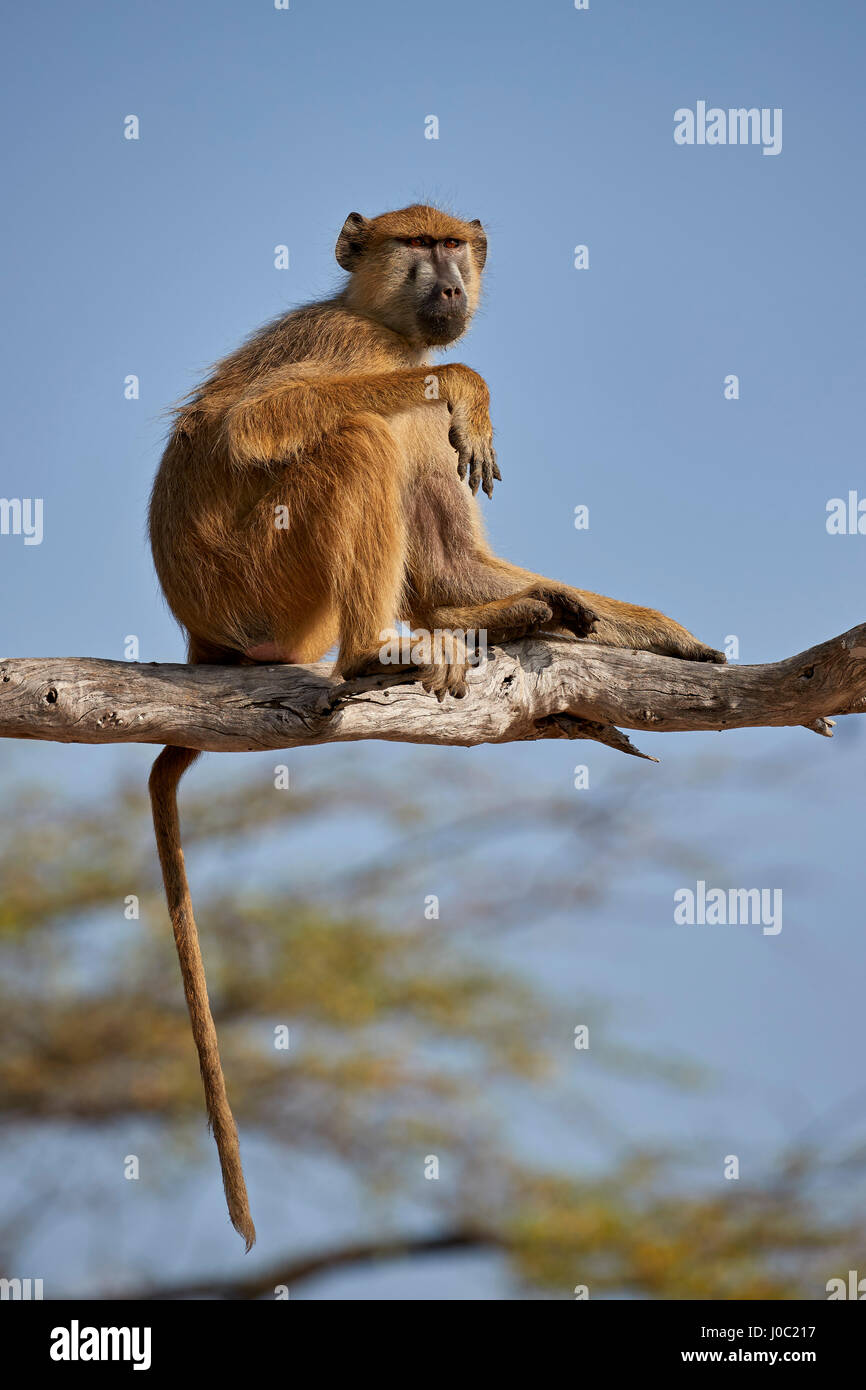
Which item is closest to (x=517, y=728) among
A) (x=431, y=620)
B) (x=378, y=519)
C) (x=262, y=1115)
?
(x=431, y=620)

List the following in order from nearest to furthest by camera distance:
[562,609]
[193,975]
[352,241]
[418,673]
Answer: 1. [418,673]
2. [193,975]
3. [562,609]
4. [352,241]

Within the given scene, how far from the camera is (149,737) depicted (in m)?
5.05

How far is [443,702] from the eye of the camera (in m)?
5.29

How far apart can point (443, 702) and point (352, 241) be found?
7.88ft

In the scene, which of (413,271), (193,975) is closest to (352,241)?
(413,271)

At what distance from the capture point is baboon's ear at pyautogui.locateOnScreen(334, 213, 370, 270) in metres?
6.14

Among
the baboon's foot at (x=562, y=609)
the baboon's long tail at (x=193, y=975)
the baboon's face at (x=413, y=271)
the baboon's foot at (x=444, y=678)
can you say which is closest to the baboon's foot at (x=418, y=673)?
the baboon's foot at (x=444, y=678)

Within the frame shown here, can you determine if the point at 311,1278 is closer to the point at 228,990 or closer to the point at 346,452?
the point at 228,990

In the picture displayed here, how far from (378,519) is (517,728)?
1.20 meters

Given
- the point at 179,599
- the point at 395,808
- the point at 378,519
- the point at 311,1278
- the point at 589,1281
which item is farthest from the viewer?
the point at 395,808

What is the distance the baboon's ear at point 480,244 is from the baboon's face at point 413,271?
0.68 ft

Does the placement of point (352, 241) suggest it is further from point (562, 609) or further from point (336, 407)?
point (562, 609)

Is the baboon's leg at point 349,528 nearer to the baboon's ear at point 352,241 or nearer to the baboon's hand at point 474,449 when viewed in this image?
the baboon's hand at point 474,449

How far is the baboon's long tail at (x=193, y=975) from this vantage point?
16.1 ft
